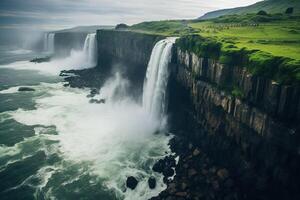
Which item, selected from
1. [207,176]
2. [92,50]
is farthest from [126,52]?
[207,176]

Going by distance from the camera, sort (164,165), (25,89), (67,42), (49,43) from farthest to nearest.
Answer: (49,43)
(67,42)
(25,89)
(164,165)

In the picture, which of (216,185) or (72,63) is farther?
(72,63)

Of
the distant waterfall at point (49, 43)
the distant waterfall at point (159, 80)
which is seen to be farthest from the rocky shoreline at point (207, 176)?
the distant waterfall at point (49, 43)

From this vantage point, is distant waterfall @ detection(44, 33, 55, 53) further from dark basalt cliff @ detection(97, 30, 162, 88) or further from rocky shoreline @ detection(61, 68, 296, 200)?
rocky shoreline @ detection(61, 68, 296, 200)

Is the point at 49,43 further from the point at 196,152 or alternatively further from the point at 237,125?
the point at 237,125

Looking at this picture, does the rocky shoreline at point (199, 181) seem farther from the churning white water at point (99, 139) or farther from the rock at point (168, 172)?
the churning white water at point (99, 139)

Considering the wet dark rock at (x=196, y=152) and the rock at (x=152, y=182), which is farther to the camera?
the wet dark rock at (x=196, y=152)
